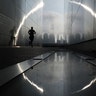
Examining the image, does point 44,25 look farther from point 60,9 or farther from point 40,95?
point 40,95

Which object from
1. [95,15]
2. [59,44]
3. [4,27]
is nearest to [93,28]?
[95,15]

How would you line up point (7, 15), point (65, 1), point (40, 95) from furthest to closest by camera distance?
point (65, 1), point (7, 15), point (40, 95)

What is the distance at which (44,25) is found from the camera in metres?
43.7

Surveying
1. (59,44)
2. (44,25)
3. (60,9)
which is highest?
(60,9)

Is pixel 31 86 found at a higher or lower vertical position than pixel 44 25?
lower

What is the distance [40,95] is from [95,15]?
11251 millimetres

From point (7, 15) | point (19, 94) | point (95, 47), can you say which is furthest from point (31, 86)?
point (7, 15)

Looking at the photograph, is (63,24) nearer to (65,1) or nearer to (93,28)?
(65,1)

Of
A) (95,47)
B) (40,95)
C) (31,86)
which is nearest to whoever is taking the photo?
(40,95)

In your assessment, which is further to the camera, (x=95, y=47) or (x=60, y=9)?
(x=60, y=9)

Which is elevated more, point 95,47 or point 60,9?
point 60,9

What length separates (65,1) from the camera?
48625 millimetres

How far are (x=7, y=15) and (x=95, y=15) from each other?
478cm

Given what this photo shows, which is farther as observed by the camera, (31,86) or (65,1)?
(65,1)
